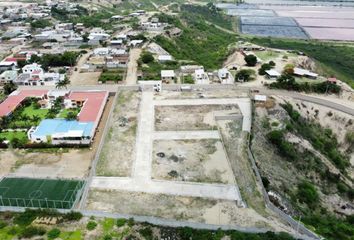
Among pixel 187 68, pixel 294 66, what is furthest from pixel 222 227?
pixel 294 66

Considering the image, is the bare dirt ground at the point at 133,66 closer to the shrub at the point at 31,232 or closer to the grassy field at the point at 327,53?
the shrub at the point at 31,232

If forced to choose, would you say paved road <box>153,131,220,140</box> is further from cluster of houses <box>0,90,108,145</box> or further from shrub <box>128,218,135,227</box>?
shrub <box>128,218,135,227</box>

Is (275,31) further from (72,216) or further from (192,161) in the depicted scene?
(72,216)

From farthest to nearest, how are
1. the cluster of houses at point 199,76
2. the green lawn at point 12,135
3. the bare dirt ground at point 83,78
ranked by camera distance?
1. the cluster of houses at point 199,76
2. the bare dirt ground at point 83,78
3. the green lawn at point 12,135

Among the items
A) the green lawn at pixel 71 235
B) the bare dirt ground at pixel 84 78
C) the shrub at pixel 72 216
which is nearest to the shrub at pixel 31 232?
the green lawn at pixel 71 235

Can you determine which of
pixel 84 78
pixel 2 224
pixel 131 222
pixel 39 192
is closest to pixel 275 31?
pixel 84 78

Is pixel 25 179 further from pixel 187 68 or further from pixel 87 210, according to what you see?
pixel 187 68
